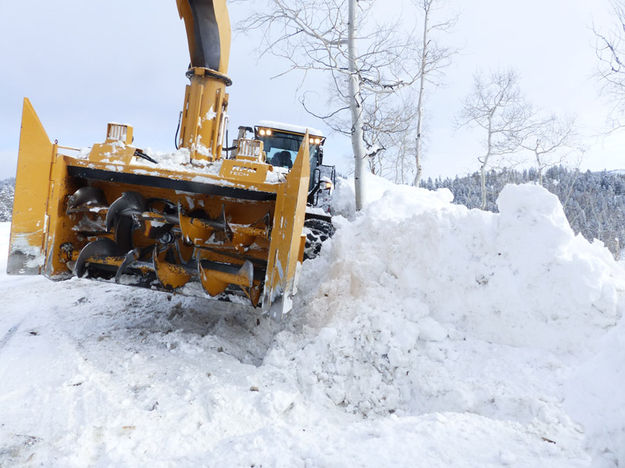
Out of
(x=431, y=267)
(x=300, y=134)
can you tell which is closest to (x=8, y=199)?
(x=300, y=134)

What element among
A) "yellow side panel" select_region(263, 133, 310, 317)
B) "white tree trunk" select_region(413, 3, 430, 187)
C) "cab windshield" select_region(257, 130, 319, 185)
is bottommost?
"yellow side panel" select_region(263, 133, 310, 317)

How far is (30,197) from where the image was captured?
3.00 metres

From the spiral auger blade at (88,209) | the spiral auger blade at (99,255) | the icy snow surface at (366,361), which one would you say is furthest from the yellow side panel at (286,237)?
the spiral auger blade at (88,209)

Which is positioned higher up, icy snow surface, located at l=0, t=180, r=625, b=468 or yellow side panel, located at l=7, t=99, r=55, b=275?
yellow side panel, located at l=7, t=99, r=55, b=275

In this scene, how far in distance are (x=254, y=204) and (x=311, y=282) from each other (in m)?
1.45

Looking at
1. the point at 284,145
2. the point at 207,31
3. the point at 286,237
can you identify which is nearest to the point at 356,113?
Result: the point at 284,145

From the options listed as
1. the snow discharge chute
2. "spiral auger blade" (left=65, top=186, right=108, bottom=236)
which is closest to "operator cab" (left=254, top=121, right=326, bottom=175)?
the snow discharge chute

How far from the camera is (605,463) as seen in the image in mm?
1447

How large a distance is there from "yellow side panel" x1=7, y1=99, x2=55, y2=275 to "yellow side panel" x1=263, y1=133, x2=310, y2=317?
A: 1888 mm

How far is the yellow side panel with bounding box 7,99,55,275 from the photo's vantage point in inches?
116

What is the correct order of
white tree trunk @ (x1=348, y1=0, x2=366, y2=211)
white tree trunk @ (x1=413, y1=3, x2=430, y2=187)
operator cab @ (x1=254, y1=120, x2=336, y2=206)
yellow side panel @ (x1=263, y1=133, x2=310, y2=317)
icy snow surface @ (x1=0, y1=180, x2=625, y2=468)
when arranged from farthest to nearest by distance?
white tree trunk @ (x1=413, y1=3, x2=430, y2=187) < white tree trunk @ (x1=348, y1=0, x2=366, y2=211) < operator cab @ (x1=254, y1=120, x2=336, y2=206) < yellow side panel @ (x1=263, y1=133, x2=310, y2=317) < icy snow surface @ (x1=0, y1=180, x2=625, y2=468)

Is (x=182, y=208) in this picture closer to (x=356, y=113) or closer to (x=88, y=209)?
(x=88, y=209)

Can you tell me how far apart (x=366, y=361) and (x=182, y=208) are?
208 cm

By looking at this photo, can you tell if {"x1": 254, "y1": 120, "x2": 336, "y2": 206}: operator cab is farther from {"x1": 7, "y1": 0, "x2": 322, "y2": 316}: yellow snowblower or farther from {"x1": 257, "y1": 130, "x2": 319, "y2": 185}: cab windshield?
{"x1": 7, "y1": 0, "x2": 322, "y2": 316}: yellow snowblower
